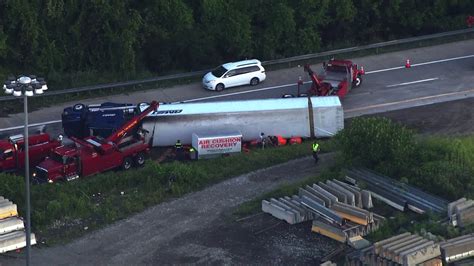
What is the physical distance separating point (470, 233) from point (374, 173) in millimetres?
5319

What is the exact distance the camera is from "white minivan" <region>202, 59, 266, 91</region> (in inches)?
1797

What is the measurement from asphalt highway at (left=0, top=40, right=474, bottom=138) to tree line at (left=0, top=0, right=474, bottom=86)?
10.3 feet

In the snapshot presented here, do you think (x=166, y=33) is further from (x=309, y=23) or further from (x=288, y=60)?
(x=309, y=23)

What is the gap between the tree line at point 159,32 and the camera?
156ft

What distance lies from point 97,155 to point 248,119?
6.66m

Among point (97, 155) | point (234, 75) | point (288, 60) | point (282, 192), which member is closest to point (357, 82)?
point (288, 60)

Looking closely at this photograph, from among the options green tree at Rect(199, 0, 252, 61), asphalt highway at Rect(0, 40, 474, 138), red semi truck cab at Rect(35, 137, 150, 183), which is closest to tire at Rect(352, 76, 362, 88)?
asphalt highway at Rect(0, 40, 474, 138)

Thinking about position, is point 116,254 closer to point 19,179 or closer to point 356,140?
point 19,179

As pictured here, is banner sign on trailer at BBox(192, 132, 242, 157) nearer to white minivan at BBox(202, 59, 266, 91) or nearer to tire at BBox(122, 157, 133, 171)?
tire at BBox(122, 157, 133, 171)

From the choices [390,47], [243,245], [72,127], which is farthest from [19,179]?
[390,47]

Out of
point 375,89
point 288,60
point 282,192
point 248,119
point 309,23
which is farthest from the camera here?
point 309,23

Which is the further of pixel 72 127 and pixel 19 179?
pixel 72 127

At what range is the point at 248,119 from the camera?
39.6 m

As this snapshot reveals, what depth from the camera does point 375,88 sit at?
46.1 metres
